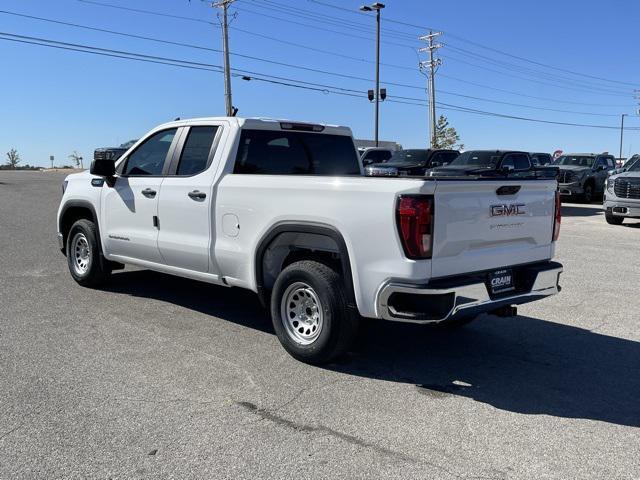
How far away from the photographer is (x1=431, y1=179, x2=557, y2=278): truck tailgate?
4.22 meters

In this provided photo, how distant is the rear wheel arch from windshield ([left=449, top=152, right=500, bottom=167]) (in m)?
12.9

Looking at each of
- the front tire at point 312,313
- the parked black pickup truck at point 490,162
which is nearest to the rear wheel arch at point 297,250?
the front tire at point 312,313

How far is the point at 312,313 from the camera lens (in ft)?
16.0

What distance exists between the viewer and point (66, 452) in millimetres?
3371

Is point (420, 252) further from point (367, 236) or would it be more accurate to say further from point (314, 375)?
point (314, 375)

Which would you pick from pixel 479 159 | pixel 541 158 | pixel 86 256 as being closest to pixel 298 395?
pixel 86 256

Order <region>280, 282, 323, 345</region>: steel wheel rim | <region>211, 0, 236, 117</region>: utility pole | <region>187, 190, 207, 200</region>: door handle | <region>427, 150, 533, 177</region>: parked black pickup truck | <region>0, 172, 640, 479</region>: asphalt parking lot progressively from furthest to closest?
<region>211, 0, 236, 117</region>: utility pole → <region>427, 150, 533, 177</region>: parked black pickup truck → <region>187, 190, 207, 200</region>: door handle → <region>280, 282, 323, 345</region>: steel wheel rim → <region>0, 172, 640, 479</region>: asphalt parking lot

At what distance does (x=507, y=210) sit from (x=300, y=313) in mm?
1839

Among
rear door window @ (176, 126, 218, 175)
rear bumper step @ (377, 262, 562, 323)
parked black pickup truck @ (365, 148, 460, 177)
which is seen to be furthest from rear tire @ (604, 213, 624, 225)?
rear door window @ (176, 126, 218, 175)

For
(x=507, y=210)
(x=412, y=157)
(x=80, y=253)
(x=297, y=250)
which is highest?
(x=412, y=157)

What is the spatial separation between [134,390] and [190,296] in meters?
2.89

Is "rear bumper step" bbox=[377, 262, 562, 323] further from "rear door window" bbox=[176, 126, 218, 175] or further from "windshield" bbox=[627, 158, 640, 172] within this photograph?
"windshield" bbox=[627, 158, 640, 172]

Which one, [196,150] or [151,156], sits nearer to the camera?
[196,150]

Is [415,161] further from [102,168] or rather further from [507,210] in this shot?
[507,210]
